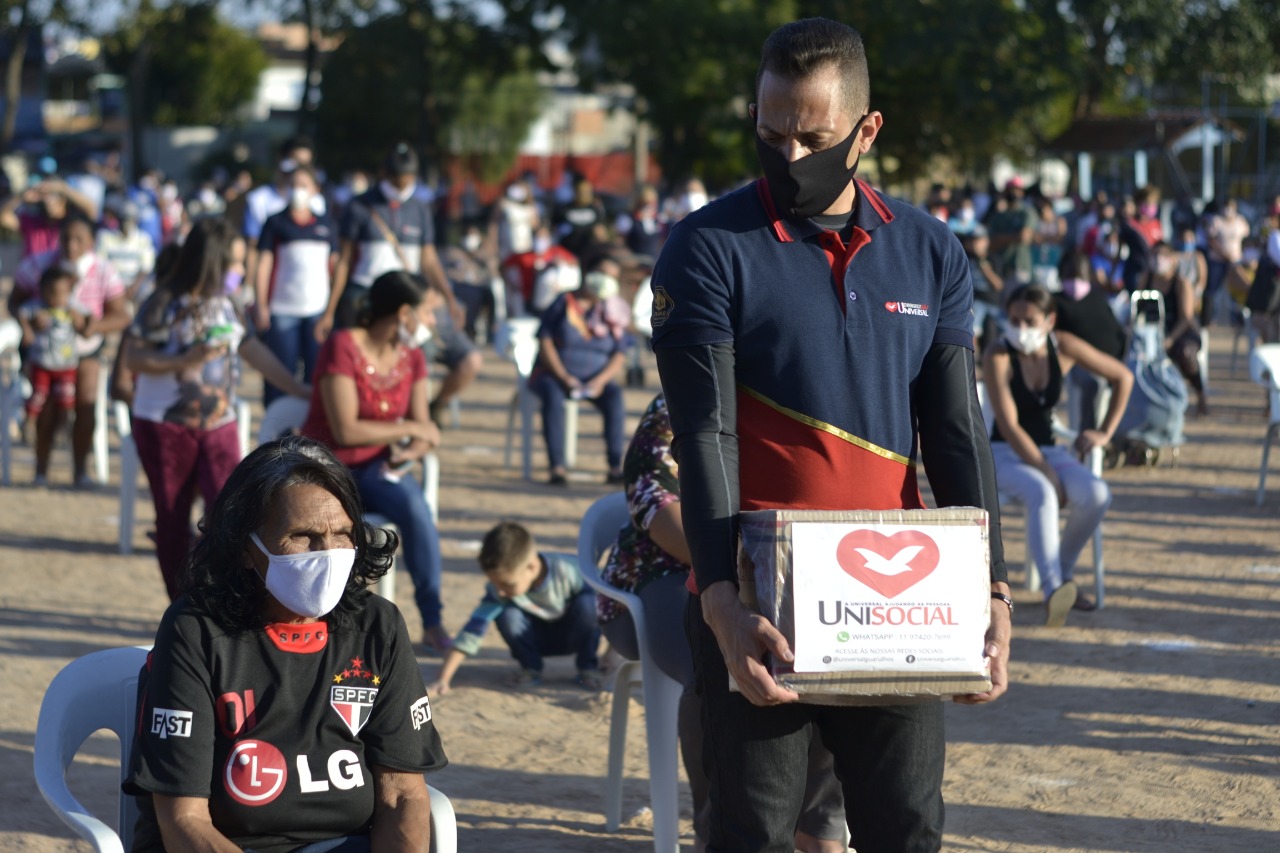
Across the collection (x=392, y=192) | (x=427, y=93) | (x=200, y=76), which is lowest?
(x=392, y=192)

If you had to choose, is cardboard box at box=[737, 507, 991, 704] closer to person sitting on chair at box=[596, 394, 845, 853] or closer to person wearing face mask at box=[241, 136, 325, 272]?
person sitting on chair at box=[596, 394, 845, 853]

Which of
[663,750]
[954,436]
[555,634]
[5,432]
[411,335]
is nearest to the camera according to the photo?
[954,436]

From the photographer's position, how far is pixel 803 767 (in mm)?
2740

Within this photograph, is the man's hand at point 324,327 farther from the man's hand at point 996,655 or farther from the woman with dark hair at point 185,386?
the man's hand at point 996,655

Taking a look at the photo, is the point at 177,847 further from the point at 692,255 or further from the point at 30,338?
the point at 30,338

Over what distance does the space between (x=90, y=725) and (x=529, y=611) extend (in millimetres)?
2952

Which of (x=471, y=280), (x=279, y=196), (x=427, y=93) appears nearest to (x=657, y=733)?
(x=279, y=196)

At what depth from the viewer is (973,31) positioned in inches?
1336

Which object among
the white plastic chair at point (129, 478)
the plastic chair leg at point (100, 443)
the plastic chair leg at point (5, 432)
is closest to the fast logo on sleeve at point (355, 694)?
the white plastic chair at point (129, 478)

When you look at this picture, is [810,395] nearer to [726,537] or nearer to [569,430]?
[726,537]

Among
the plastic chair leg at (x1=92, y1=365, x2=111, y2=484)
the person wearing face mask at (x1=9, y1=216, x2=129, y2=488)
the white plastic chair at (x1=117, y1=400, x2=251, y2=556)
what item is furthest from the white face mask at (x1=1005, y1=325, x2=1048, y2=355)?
the plastic chair leg at (x1=92, y1=365, x2=111, y2=484)

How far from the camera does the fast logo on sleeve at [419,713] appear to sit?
3166 millimetres

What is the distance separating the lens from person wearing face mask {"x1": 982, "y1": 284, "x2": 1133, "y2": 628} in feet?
23.7

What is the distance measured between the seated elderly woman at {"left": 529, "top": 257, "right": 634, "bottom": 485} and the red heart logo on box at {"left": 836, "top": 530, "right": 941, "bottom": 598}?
26.5 ft
